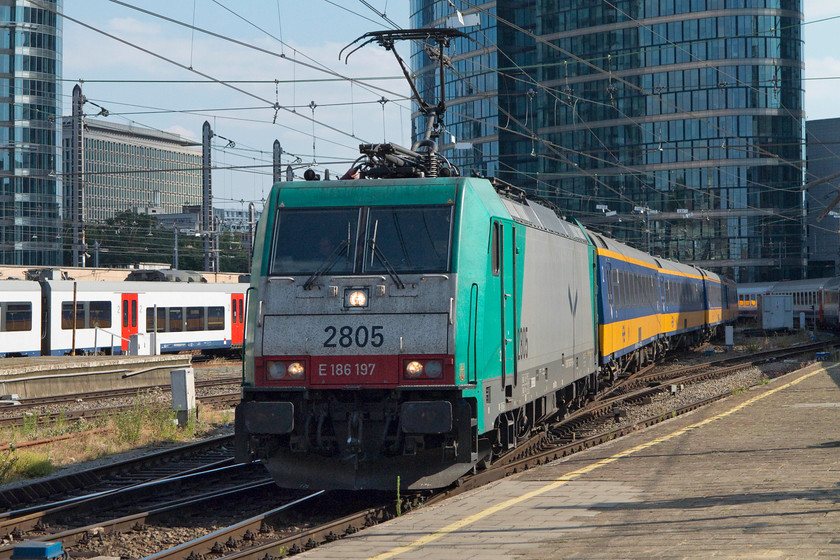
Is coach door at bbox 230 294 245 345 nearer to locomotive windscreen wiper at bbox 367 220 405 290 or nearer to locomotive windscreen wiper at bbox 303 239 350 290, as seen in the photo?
locomotive windscreen wiper at bbox 303 239 350 290

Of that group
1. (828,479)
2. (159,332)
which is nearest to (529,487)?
(828,479)

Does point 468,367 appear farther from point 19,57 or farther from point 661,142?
point 19,57

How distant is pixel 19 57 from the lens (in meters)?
87.1

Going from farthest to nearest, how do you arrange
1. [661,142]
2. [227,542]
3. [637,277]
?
[661,142]
[637,277]
[227,542]

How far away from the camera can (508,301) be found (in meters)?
11.0

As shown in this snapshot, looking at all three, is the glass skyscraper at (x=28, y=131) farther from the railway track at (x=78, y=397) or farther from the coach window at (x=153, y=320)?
the railway track at (x=78, y=397)

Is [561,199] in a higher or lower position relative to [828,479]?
higher

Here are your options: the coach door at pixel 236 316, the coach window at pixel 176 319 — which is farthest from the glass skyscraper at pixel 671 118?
the coach window at pixel 176 319

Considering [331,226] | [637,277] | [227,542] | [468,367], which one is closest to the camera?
[227,542]

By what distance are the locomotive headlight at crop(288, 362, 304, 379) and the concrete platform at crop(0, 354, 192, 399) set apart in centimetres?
1486

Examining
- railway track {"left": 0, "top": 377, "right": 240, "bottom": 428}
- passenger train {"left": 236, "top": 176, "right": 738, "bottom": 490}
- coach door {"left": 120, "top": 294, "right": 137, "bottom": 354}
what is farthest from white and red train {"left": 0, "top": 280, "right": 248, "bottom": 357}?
Answer: passenger train {"left": 236, "top": 176, "right": 738, "bottom": 490}

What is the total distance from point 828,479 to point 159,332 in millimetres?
29274

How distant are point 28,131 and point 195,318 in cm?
6005

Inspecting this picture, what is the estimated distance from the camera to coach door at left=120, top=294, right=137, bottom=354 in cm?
3422
